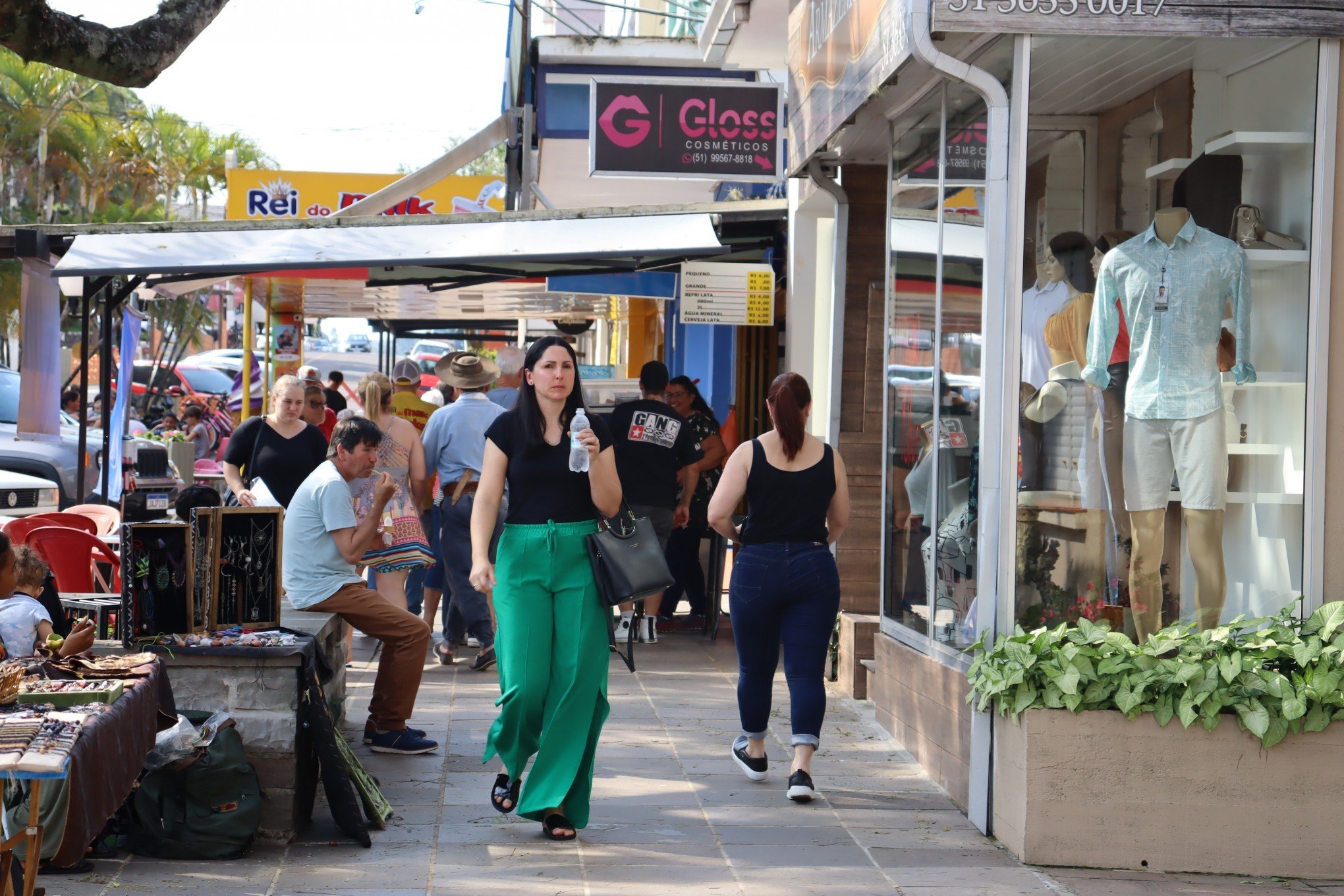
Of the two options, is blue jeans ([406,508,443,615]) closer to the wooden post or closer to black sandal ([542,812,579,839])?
black sandal ([542,812,579,839])

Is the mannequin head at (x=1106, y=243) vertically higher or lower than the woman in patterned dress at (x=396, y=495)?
higher

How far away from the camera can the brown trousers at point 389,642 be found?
630cm

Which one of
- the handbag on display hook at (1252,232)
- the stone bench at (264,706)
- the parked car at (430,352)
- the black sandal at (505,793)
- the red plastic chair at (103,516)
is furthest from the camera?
the parked car at (430,352)

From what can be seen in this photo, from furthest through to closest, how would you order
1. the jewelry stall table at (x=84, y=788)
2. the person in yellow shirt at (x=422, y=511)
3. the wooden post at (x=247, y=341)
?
the wooden post at (x=247, y=341) < the person in yellow shirt at (x=422, y=511) < the jewelry stall table at (x=84, y=788)

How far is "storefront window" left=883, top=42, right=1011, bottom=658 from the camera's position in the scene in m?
6.09

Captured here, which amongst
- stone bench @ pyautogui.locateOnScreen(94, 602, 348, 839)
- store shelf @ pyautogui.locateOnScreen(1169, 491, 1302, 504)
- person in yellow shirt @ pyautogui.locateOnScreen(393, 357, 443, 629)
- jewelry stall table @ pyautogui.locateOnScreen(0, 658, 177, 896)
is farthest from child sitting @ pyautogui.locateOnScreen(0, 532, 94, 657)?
store shelf @ pyautogui.locateOnScreen(1169, 491, 1302, 504)

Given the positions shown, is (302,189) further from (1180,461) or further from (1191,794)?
(1191,794)

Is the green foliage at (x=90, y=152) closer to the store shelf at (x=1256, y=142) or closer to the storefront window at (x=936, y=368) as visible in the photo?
the storefront window at (x=936, y=368)

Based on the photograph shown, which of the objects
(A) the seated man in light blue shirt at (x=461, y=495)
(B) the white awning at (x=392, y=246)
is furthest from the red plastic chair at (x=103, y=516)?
(A) the seated man in light blue shirt at (x=461, y=495)

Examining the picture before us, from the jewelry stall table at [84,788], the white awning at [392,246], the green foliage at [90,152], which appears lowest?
the jewelry stall table at [84,788]

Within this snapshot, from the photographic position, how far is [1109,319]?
5.93m

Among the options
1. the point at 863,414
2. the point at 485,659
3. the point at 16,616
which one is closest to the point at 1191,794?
the point at 863,414

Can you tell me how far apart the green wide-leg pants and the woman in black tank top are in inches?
35.9

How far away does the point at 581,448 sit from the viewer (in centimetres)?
516
